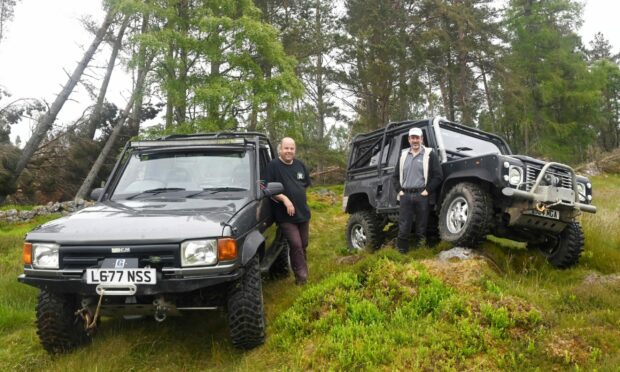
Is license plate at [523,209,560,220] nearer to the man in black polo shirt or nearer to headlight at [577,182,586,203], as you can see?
headlight at [577,182,586,203]

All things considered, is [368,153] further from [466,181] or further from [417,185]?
[466,181]

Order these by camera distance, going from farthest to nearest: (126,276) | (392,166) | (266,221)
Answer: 1. (392,166)
2. (266,221)
3. (126,276)

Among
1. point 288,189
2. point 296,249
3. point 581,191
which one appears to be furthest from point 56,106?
point 581,191

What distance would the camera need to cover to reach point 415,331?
11.6ft

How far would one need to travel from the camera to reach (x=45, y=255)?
10.8 ft

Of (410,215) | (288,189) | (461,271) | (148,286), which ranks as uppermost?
(288,189)

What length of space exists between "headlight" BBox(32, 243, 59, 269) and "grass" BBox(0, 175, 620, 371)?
0.83 meters

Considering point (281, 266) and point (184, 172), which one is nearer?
point (184, 172)

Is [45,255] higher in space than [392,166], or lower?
lower

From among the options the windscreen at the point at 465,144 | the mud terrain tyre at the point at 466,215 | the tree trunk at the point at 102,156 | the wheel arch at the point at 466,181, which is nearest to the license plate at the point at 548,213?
the mud terrain tyre at the point at 466,215

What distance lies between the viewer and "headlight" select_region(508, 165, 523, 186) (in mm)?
4781

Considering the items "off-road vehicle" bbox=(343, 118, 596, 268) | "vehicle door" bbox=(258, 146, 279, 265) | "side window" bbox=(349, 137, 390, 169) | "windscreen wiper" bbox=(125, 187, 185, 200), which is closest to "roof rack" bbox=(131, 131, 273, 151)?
"vehicle door" bbox=(258, 146, 279, 265)

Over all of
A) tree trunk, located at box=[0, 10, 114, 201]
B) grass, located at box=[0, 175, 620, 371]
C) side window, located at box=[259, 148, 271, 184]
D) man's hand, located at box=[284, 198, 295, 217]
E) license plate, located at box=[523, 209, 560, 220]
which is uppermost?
tree trunk, located at box=[0, 10, 114, 201]

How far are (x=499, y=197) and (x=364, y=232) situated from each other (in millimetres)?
2582
